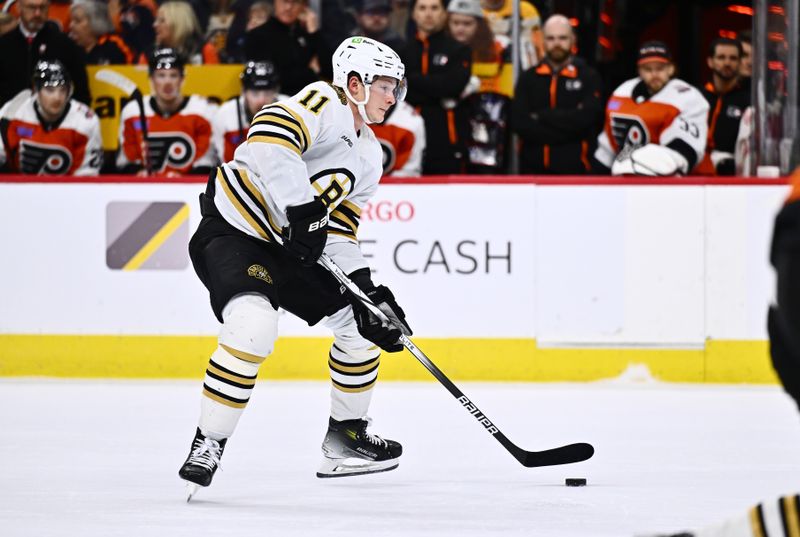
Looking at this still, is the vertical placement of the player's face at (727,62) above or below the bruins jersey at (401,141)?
above

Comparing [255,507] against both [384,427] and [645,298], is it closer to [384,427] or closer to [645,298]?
[384,427]

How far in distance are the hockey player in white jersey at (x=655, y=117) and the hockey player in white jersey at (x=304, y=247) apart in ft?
7.75

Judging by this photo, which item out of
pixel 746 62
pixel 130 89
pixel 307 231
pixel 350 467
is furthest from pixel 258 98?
pixel 307 231

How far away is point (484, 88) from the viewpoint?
619 cm

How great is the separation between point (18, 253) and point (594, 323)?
2.37 meters

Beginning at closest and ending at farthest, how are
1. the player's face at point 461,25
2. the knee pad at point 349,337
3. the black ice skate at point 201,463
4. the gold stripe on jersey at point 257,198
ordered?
the black ice skate at point 201,463 < the gold stripe on jersey at point 257,198 < the knee pad at point 349,337 < the player's face at point 461,25

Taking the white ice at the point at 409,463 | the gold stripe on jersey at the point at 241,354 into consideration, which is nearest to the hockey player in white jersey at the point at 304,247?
the gold stripe on jersey at the point at 241,354

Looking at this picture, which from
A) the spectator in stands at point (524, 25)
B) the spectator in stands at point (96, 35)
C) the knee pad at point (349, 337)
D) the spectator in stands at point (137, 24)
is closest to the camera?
the knee pad at point (349, 337)

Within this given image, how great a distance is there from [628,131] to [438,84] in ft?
2.80

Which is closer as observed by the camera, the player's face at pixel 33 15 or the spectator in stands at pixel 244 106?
the spectator in stands at pixel 244 106

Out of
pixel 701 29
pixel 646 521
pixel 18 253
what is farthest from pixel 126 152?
pixel 701 29

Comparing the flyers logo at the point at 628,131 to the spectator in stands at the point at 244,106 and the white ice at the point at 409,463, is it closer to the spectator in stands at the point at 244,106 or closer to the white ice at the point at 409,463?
the white ice at the point at 409,463

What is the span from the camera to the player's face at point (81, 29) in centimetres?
651

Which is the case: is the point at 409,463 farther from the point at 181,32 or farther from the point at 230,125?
the point at 181,32
